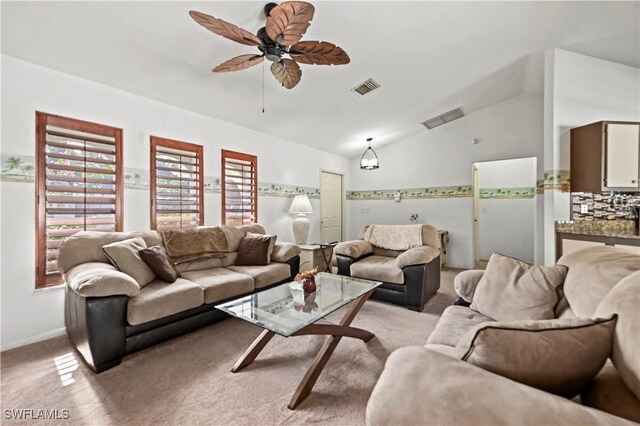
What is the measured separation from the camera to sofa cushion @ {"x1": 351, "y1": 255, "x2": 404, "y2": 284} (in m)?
3.02

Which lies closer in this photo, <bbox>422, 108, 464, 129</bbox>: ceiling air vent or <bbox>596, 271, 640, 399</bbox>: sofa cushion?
<bbox>596, 271, 640, 399</bbox>: sofa cushion

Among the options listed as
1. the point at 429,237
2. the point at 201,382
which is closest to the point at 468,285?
the point at 429,237

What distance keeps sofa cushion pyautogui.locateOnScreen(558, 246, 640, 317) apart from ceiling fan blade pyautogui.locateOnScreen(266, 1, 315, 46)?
1953 mm

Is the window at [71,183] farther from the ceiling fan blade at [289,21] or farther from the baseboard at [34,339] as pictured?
the ceiling fan blade at [289,21]

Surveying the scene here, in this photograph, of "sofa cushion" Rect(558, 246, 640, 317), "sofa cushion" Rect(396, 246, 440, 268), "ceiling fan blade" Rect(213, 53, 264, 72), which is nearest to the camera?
"sofa cushion" Rect(558, 246, 640, 317)

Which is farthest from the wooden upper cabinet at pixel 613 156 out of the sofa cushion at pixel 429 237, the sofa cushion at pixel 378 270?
the sofa cushion at pixel 378 270

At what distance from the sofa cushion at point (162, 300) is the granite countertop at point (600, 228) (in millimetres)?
3818

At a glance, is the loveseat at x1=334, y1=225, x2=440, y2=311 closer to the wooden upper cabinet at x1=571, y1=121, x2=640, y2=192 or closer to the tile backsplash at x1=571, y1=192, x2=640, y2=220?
the tile backsplash at x1=571, y1=192, x2=640, y2=220

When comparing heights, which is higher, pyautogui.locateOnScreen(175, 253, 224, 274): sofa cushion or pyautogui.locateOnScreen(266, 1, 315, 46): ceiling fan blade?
pyautogui.locateOnScreen(266, 1, 315, 46): ceiling fan blade

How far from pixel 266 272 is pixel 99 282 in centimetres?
148

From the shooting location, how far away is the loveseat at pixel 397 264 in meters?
2.93

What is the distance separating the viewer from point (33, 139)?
230cm

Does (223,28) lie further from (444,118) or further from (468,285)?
(444,118)

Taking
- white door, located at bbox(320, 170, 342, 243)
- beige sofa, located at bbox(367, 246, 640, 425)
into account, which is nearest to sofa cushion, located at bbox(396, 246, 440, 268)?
beige sofa, located at bbox(367, 246, 640, 425)
